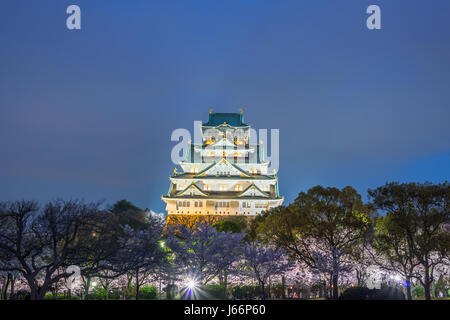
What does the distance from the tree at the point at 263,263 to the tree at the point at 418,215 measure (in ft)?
34.7

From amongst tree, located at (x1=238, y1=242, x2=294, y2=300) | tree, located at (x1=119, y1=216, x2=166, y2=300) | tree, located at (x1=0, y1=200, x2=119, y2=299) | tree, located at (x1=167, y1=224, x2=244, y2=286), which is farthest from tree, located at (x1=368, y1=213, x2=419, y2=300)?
tree, located at (x1=0, y1=200, x2=119, y2=299)

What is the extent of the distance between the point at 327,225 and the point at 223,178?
4873cm

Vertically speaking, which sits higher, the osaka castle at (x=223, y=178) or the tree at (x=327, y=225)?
the osaka castle at (x=223, y=178)

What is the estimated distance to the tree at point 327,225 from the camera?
41.5 metres

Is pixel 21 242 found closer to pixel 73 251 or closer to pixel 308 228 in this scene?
pixel 73 251

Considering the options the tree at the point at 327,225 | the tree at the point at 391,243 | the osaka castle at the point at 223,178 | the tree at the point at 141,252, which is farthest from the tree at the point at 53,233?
the osaka castle at the point at 223,178

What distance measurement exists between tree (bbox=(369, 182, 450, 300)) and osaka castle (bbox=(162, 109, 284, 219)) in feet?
151

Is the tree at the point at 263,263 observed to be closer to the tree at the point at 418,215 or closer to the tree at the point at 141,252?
the tree at the point at 141,252

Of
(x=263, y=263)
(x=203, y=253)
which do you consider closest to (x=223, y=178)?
(x=263, y=263)

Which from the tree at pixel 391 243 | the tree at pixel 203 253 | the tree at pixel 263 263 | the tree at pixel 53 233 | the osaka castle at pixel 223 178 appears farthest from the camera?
the osaka castle at pixel 223 178

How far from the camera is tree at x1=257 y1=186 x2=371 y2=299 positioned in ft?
136

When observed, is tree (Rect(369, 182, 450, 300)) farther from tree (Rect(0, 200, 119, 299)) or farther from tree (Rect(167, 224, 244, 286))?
tree (Rect(0, 200, 119, 299))
